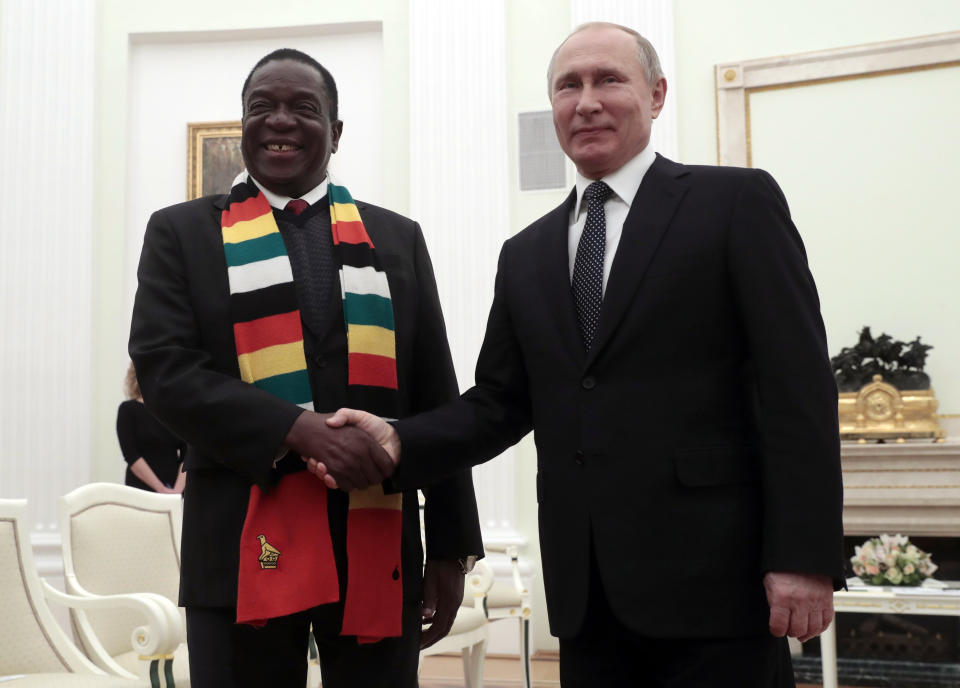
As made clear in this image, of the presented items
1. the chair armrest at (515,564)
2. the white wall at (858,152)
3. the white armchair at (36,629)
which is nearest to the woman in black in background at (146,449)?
the chair armrest at (515,564)

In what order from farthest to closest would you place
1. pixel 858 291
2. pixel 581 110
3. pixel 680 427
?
pixel 858 291 → pixel 581 110 → pixel 680 427

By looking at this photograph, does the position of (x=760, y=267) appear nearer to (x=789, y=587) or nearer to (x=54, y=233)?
(x=789, y=587)

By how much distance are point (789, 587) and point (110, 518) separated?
3.05 m

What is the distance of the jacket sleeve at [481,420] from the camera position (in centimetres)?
191

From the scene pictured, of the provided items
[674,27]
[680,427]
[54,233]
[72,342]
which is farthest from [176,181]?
[680,427]

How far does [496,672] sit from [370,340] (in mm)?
4226

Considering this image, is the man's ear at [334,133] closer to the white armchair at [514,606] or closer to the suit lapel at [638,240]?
the suit lapel at [638,240]

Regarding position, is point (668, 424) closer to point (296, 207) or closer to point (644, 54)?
point (644, 54)

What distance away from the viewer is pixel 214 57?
23.4ft

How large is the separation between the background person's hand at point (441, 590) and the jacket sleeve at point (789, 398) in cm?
69

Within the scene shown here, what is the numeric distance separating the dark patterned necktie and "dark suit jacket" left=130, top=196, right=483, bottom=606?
1.26 ft

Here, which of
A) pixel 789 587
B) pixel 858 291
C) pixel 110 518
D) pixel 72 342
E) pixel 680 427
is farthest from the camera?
pixel 72 342

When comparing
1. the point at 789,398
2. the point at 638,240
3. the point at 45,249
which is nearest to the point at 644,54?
the point at 638,240

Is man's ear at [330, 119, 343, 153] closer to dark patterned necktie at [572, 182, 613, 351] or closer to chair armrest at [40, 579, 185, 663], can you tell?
dark patterned necktie at [572, 182, 613, 351]
